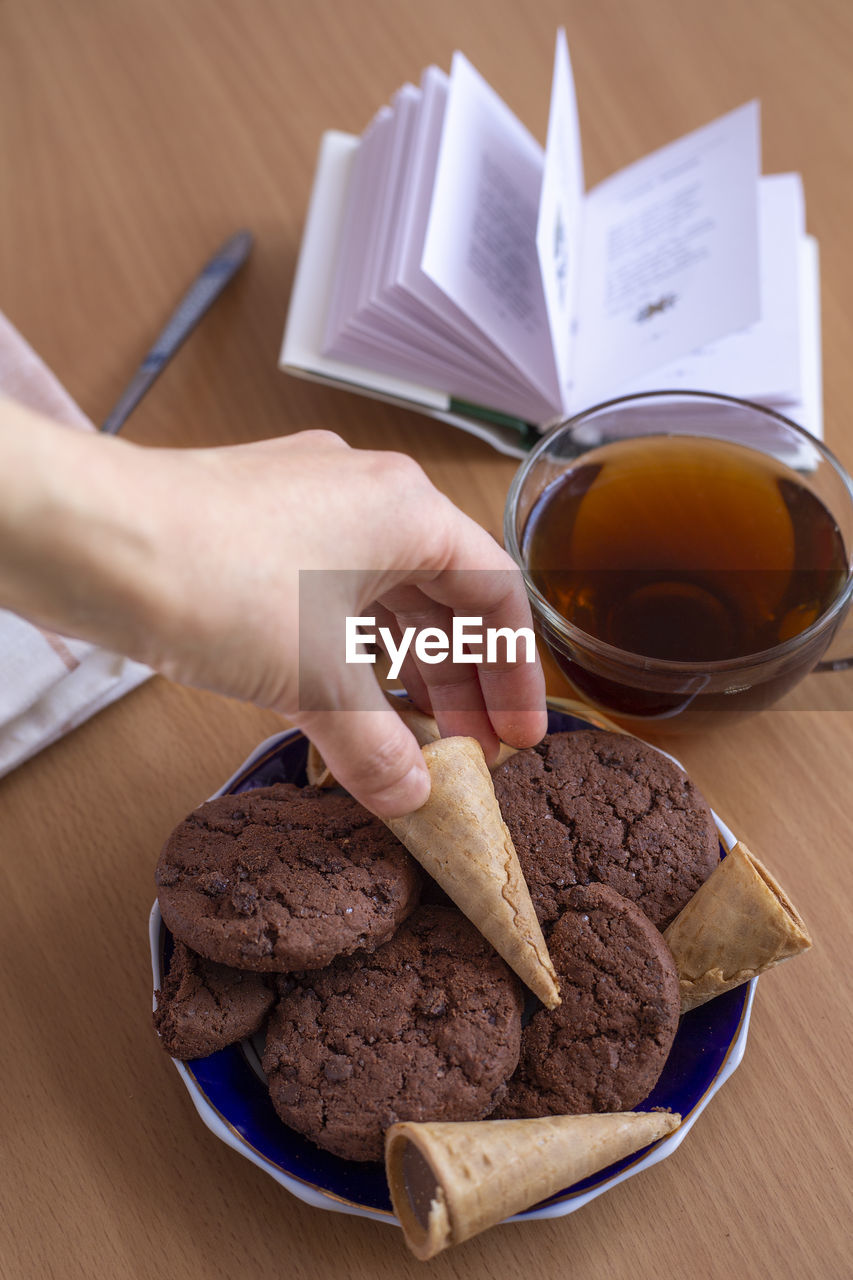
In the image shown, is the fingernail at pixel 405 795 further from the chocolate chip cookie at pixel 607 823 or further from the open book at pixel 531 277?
the open book at pixel 531 277

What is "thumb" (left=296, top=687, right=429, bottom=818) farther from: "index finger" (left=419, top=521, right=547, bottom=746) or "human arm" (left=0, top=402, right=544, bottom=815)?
"index finger" (left=419, top=521, right=547, bottom=746)

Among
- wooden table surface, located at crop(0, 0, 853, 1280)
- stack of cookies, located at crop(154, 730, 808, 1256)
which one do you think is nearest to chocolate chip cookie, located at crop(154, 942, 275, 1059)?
stack of cookies, located at crop(154, 730, 808, 1256)

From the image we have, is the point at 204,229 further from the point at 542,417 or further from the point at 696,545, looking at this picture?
the point at 696,545

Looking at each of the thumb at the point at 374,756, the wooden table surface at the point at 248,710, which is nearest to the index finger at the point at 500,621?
the thumb at the point at 374,756

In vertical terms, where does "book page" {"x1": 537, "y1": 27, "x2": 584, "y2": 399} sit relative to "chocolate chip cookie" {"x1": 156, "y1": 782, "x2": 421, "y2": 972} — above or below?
above

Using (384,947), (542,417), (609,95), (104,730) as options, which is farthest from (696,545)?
(609,95)
